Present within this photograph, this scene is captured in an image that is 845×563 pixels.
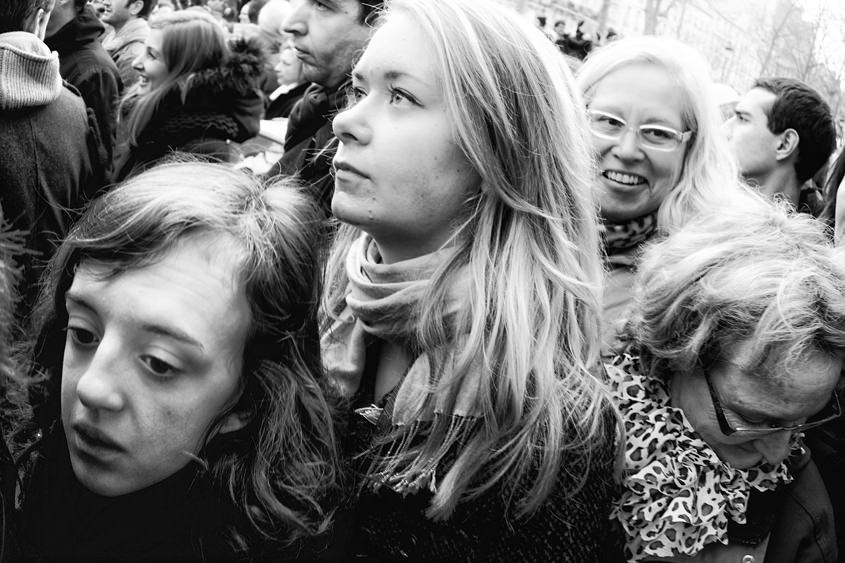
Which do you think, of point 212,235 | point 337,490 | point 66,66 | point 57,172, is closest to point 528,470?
point 337,490

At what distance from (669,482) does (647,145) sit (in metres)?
1.17

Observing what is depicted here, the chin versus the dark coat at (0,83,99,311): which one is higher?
the dark coat at (0,83,99,311)

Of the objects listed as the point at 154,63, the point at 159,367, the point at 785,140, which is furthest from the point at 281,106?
the point at 159,367

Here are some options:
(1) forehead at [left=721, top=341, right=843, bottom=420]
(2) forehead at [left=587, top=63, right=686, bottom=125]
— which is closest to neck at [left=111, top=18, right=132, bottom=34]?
(2) forehead at [left=587, top=63, right=686, bottom=125]

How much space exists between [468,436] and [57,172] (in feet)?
5.82

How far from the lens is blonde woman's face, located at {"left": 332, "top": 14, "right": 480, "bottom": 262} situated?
1626 millimetres

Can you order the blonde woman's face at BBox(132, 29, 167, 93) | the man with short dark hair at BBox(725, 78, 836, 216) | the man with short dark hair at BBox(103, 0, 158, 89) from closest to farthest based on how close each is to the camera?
the blonde woman's face at BBox(132, 29, 167, 93)
the man with short dark hair at BBox(725, 78, 836, 216)
the man with short dark hair at BBox(103, 0, 158, 89)

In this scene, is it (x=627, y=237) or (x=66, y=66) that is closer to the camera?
(x=627, y=237)

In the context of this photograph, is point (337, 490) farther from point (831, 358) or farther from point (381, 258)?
point (831, 358)

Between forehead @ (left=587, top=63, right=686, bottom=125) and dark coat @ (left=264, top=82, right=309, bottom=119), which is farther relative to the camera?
dark coat @ (left=264, top=82, right=309, bottom=119)

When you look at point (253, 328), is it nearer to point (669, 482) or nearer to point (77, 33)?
point (669, 482)

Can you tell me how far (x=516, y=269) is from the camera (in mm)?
1672

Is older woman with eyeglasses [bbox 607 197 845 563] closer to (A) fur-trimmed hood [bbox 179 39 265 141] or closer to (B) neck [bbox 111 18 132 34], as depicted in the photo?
(A) fur-trimmed hood [bbox 179 39 265 141]

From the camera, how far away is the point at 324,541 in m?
1.52
